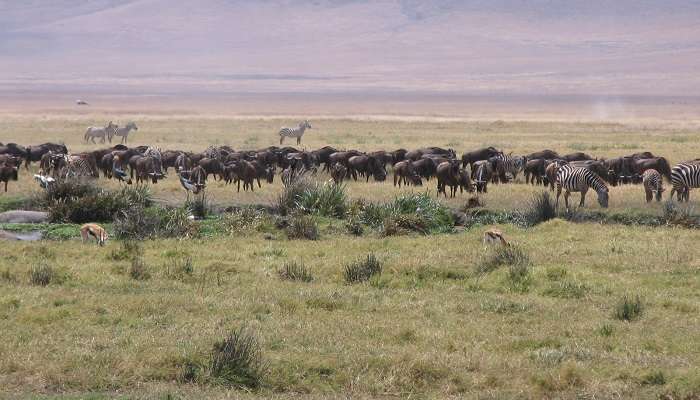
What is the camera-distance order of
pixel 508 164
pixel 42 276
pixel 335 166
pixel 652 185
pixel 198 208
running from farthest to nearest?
pixel 508 164
pixel 335 166
pixel 652 185
pixel 198 208
pixel 42 276

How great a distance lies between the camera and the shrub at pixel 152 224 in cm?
1795

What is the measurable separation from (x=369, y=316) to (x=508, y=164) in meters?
17.4

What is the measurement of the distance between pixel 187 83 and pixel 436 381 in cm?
12557

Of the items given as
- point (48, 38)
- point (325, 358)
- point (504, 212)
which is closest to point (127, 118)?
point (504, 212)

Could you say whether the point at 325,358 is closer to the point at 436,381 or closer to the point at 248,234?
the point at 436,381

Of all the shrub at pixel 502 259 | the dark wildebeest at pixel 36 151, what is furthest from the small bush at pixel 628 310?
the dark wildebeest at pixel 36 151

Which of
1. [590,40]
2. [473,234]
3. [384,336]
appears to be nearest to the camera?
[384,336]

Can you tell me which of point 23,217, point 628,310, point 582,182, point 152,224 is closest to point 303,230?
point 152,224

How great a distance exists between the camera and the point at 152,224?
18.2m

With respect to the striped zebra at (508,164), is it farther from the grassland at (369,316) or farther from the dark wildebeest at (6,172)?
the dark wildebeest at (6,172)

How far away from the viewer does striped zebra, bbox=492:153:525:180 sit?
27562mm

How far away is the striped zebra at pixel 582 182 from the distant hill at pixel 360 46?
300ft

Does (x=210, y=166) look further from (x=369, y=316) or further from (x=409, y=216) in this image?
(x=369, y=316)

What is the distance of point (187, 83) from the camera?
436 feet
